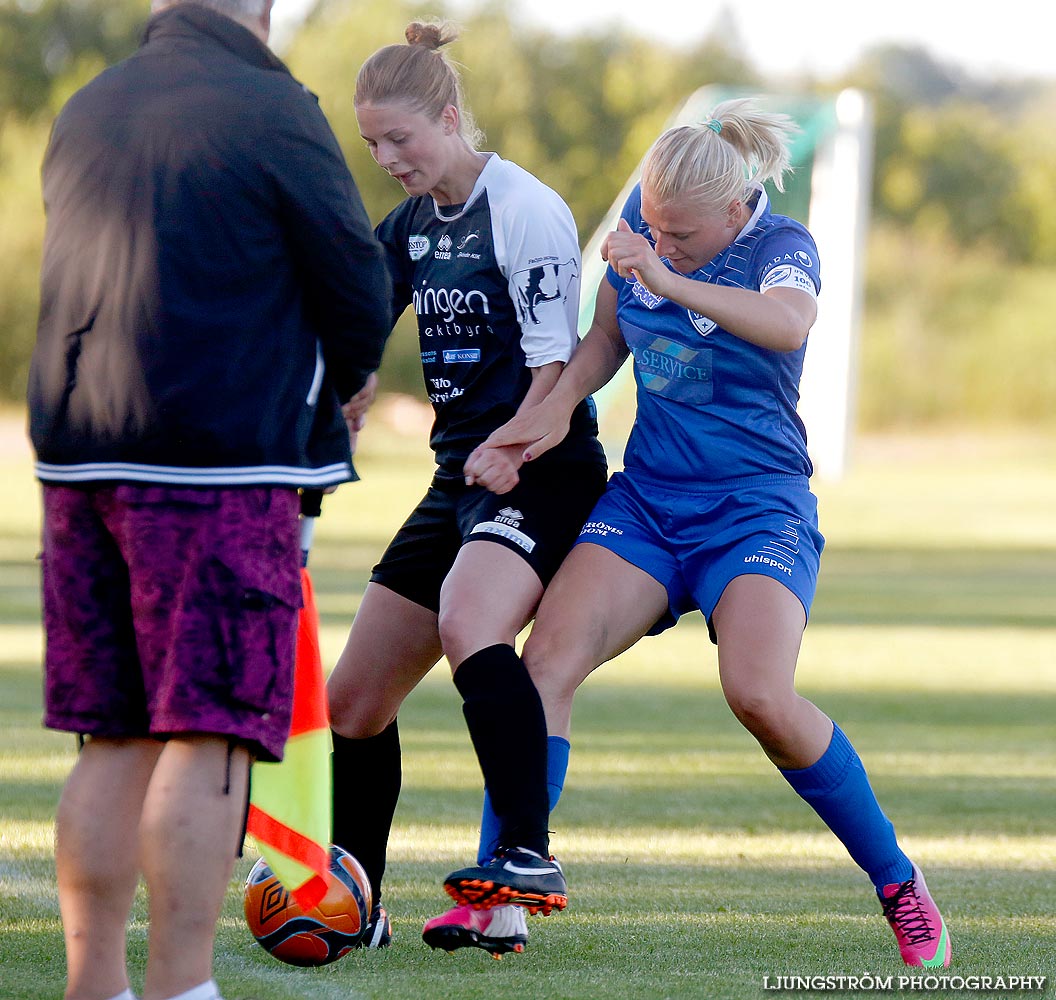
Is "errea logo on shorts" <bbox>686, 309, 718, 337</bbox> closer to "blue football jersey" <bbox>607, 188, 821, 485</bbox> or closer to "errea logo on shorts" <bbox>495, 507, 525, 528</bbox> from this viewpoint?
"blue football jersey" <bbox>607, 188, 821, 485</bbox>

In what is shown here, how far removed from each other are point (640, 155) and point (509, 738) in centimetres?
5702

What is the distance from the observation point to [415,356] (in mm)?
48000

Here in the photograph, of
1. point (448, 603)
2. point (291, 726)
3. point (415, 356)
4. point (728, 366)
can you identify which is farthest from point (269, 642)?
point (415, 356)

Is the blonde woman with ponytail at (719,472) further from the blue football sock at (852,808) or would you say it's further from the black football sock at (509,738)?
the black football sock at (509,738)

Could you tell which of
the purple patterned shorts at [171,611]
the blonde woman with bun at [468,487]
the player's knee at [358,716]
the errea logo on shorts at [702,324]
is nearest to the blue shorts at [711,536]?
the blonde woman with bun at [468,487]

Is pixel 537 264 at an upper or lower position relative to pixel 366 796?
upper

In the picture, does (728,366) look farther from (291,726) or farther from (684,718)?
(684,718)

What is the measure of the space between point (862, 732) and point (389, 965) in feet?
15.8

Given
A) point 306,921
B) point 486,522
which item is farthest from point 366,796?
point 486,522

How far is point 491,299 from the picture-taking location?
4.38 metres

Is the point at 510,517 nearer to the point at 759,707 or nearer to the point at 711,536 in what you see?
the point at 711,536

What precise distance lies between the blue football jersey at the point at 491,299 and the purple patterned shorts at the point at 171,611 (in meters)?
1.18

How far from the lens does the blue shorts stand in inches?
170
